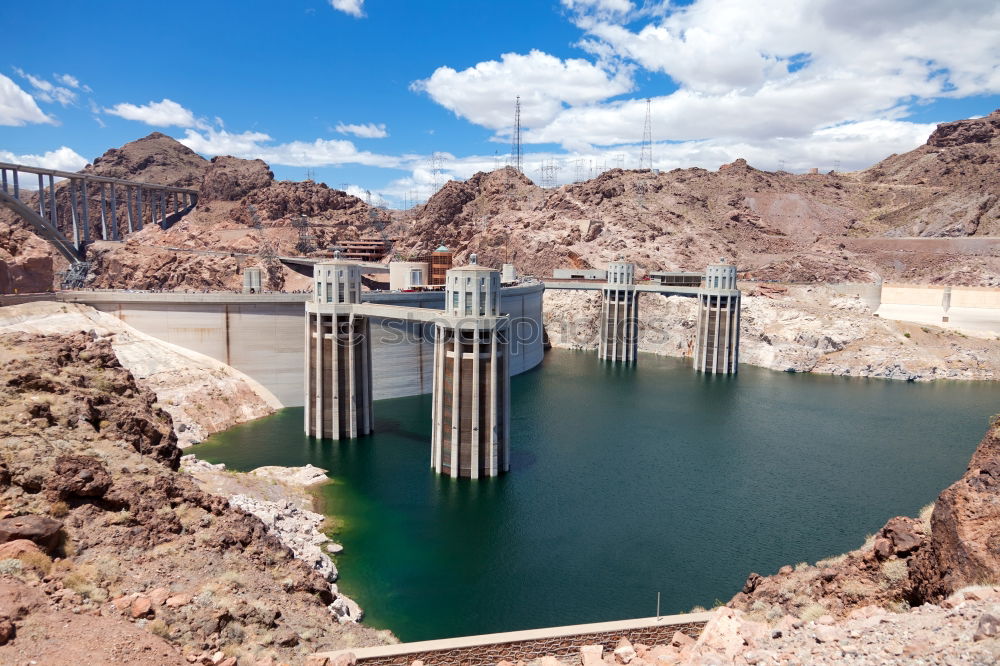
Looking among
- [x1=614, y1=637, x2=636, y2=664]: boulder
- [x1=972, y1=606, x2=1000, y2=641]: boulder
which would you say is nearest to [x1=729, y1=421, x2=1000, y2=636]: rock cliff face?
[x1=972, y1=606, x2=1000, y2=641]: boulder

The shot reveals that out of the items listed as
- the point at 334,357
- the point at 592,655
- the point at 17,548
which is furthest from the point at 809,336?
the point at 17,548

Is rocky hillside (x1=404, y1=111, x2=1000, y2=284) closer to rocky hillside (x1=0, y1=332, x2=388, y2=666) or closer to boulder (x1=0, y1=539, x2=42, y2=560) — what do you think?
rocky hillside (x1=0, y1=332, x2=388, y2=666)

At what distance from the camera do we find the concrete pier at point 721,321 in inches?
3221

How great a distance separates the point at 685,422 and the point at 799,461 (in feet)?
40.5

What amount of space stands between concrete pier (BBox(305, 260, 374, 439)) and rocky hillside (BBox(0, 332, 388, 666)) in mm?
23989

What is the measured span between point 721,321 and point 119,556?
7703cm

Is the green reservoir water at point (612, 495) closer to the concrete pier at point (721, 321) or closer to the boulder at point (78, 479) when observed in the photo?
the boulder at point (78, 479)

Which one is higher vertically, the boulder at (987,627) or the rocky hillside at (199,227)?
the rocky hillside at (199,227)

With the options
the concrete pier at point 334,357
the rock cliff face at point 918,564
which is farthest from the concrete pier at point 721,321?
the rock cliff face at point 918,564

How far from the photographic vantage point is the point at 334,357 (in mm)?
50156

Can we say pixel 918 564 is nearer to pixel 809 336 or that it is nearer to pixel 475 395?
pixel 475 395

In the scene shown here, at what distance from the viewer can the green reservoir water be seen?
28.2 metres

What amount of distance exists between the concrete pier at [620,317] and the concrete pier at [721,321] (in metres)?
12.4

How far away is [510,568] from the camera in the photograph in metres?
30.4
